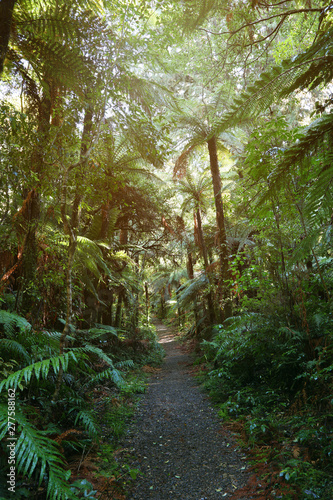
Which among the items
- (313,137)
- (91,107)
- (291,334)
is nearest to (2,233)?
(91,107)

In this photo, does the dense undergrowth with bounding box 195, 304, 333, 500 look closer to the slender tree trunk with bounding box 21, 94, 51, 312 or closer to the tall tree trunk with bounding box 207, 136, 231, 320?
the tall tree trunk with bounding box 207, 136, 231, 320

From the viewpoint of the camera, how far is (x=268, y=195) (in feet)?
5.13

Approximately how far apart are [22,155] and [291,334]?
3.95m

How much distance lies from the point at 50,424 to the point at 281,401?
8.79 feet

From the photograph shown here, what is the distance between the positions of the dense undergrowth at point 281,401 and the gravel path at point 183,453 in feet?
0.73

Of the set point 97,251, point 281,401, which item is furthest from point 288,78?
point 97,251

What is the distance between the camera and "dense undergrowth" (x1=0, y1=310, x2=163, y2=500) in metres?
1.95

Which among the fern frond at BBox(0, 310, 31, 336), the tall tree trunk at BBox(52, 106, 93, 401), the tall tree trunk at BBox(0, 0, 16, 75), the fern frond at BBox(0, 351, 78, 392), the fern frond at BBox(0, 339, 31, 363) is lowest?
the fern frond at BBox(0, 351, 78, 392)

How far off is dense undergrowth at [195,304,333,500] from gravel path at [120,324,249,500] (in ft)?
0.73

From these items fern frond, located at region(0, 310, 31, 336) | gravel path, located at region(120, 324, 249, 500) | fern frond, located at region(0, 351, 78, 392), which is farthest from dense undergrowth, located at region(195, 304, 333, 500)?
fern frond, located at region(0, 310, 31, 336)

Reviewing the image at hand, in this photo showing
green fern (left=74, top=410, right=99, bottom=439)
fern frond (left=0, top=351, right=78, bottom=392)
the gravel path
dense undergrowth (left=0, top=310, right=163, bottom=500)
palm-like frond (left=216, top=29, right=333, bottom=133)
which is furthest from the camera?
green fern (left=74, top=410, right=99, bottom=439)

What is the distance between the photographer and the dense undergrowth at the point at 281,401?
2.27m

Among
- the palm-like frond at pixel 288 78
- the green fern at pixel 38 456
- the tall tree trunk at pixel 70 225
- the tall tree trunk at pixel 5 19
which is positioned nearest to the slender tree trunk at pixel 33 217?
the tall tree trunk at pixel 70 225

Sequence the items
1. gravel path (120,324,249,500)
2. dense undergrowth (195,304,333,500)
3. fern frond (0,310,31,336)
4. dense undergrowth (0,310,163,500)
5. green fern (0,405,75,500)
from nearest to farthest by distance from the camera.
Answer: green fern (0,405,75,500), dense undergrowth (0,310,163,500), dense undergrowth (195,304,333,500), gravel path (120,324,249,500), fern frond (0,310,31,336)
